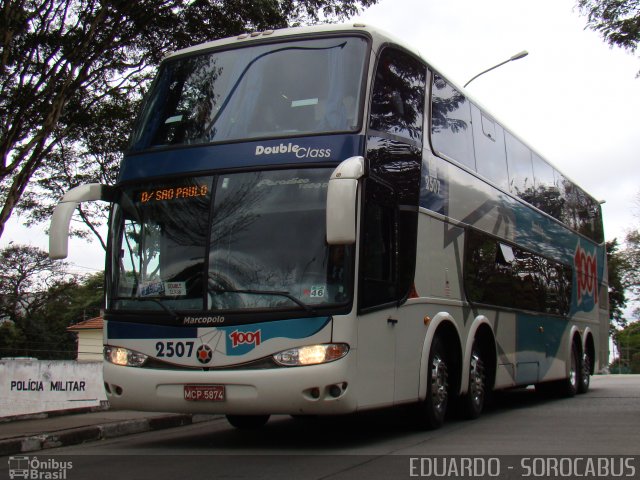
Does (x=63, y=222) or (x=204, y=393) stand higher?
(x=63, y=222)

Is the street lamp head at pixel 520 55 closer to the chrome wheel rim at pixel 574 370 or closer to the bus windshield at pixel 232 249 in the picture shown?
the chrome wheel rim at pixel 574 370

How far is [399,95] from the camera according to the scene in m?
8.75

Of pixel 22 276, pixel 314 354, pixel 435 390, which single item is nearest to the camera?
pixel 314 354

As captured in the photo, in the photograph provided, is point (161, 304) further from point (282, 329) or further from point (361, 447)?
point (361, 447)

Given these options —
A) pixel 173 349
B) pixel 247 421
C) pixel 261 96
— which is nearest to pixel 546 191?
pixel 247 421

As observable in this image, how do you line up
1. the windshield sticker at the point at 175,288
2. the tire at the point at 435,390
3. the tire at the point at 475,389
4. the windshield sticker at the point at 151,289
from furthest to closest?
the tire at the point at 475,389 → the tire at the point at 435,390 → the windshield sticker at the point at 151,289 → the windshield sticker at the point at 175,288

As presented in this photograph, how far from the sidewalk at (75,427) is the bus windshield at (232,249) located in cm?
190

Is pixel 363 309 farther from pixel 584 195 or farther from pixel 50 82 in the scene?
pixel 584 195

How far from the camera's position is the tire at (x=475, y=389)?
10215mm

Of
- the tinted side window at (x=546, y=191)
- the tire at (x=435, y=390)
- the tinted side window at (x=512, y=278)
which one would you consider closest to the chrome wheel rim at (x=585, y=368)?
the tinted side window at (x=512, y=278)

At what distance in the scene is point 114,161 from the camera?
19656mm

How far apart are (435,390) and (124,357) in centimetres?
341

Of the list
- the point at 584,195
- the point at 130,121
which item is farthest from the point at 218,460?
the point at 584,195

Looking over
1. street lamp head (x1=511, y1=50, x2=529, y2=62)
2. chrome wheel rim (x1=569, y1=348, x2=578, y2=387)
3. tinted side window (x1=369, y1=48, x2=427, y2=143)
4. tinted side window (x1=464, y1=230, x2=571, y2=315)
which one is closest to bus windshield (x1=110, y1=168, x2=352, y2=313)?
tinted side window (x1=369, y1=48, x2=427, y2=143)
